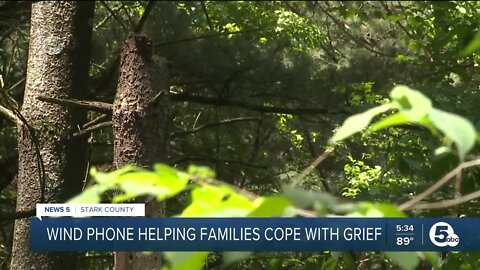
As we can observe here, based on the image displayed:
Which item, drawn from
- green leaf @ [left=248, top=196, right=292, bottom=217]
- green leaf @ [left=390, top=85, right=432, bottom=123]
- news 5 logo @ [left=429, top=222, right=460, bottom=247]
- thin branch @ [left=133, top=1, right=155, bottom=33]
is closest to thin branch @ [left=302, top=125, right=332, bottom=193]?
thin branch @ [left=133, top=1, right=155, bottom=33]

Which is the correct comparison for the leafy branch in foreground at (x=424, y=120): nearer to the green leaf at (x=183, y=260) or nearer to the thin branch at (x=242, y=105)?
the green leaf at (x=183, y=260)

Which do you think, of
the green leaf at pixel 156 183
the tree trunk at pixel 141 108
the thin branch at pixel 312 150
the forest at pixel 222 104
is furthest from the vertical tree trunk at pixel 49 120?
the green leaf at pixel 156 183

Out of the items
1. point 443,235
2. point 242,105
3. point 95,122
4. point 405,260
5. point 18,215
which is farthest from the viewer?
point 242,105

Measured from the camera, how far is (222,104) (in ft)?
17.4

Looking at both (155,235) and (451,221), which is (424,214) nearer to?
(451,221)

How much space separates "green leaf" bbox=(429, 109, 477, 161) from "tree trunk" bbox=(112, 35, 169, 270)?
288cm

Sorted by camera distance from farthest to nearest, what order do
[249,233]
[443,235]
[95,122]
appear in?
[95,122]
[443,235]
[249,233]

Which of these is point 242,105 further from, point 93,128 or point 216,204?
point 216,204

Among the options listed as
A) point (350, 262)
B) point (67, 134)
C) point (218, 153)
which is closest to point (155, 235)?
point (350, 262)

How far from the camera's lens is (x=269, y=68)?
5398mm

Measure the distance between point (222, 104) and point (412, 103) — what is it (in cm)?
A: 441

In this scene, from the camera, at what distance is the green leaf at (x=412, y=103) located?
2.87 ft

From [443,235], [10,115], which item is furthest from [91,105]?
[443,235]

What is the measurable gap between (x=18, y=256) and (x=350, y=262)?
9.65 feet
